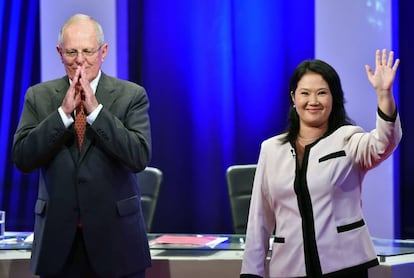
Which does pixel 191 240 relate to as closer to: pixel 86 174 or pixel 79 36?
pixel 86 174

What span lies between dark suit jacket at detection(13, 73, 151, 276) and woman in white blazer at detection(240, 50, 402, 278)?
17.1 inches

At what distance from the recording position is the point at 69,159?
254 centimetres

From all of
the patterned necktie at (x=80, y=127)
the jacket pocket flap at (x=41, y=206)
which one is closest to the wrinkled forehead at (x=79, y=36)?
the patterned necktie at (x=80, y=127)

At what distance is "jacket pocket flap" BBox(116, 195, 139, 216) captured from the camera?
8.38 ft

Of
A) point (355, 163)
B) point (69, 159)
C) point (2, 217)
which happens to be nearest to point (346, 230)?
point (355, 163)

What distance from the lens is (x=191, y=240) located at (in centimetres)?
321

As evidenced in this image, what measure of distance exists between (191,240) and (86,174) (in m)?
0.84

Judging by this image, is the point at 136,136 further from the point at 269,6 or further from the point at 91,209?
the point at 269,6

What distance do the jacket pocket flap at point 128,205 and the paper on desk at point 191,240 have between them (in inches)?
23.2

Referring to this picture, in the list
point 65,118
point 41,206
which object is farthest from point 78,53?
point 41,206

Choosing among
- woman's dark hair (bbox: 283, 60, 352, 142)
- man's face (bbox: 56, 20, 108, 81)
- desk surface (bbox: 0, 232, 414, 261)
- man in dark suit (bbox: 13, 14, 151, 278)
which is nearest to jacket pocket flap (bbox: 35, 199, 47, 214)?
man in dark suit (bbox: 13, 14, 151, 278)

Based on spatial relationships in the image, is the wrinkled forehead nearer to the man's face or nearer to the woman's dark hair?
the man's face

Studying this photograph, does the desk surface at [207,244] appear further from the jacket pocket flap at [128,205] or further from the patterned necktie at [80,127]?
the patterned necktie at [80,127]

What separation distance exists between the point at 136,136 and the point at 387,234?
290 cm
